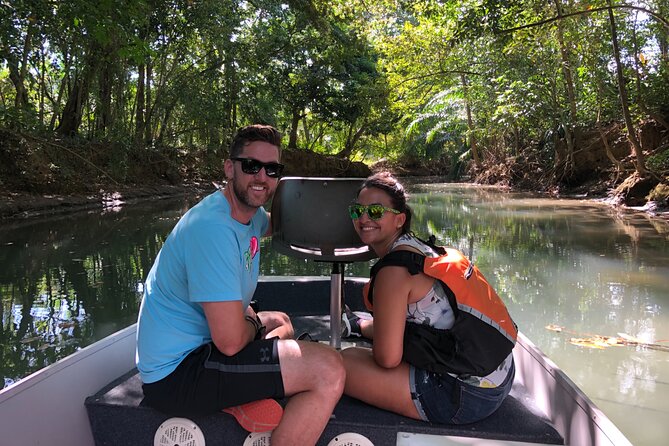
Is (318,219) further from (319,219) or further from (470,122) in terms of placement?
(470,122)

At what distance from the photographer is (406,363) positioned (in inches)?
65.6

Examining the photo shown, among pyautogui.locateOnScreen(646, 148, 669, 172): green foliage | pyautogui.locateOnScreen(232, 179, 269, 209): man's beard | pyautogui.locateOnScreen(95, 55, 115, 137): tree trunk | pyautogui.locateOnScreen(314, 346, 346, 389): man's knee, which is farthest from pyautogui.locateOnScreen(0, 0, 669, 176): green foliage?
pyautogui.locateOnScreen(314, 346, 346, 389): man's knee

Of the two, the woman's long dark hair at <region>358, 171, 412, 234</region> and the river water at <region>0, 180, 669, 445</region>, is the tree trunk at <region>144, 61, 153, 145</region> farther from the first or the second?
the woman's long dark hair at <region>358, 171, 412, 234</region>

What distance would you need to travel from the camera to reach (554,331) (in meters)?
3.67

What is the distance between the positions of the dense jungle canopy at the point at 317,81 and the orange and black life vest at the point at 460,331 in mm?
5527

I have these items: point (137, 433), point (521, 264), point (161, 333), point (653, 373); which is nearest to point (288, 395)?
point (161, 333)

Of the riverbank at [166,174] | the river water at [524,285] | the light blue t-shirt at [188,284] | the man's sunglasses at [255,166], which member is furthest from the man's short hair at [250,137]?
the riverbank at [166,174]

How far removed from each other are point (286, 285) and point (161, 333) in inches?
54.7

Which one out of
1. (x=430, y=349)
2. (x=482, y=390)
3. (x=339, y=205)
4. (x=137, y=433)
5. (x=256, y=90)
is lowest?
(x=137, y=433)

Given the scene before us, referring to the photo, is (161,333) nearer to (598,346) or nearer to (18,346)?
(18,346)

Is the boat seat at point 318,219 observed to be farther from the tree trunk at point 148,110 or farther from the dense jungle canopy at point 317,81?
the tree trunk at point 148,110

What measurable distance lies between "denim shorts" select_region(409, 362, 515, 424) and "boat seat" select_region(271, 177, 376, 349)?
1.97ft

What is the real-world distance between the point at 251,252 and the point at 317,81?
19.9 meters

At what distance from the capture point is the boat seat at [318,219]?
2.00 meters
